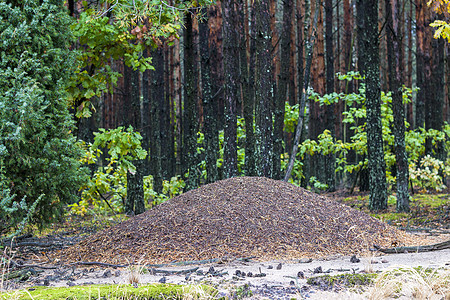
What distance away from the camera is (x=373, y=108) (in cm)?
1010

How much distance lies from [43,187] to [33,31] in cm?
227

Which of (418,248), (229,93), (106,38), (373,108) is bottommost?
(418,248)

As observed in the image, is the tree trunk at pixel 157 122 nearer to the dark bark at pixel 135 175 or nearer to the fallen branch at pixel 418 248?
the dark bark at pixel 135 175

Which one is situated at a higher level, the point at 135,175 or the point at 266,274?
the point at 135,175

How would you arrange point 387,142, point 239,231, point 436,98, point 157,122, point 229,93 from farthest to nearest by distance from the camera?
point 436,98 → point 157,122 → point 387,142 → point 229,93 → point 239,231

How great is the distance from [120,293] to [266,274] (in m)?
1.79

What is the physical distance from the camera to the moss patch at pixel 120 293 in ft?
10.9

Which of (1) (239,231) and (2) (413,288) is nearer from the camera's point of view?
(2) (413,288)

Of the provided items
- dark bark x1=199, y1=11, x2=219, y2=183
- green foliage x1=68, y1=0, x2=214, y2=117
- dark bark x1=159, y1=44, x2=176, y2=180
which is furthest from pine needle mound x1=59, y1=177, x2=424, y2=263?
dark bark x1=159, y1=44, x2=176, y2=180

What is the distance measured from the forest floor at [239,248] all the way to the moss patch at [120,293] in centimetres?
39

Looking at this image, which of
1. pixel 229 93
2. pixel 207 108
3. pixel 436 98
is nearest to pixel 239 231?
pixel 229 93

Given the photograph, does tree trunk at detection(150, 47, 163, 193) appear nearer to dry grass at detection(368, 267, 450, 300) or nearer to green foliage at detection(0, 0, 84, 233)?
green foliage at detection(0, 0, 84, 233)

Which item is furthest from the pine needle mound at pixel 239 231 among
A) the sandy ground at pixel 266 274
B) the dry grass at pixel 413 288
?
the dry grass at pixel 413 288

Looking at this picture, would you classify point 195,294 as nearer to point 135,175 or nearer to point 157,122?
point 135,175
